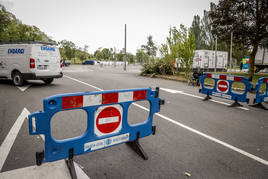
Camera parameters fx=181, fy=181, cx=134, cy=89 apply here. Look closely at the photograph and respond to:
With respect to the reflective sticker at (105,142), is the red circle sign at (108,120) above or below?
above

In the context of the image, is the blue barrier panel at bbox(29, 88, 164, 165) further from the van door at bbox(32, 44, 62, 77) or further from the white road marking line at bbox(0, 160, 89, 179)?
the van door at bbox(32, 44, 62, 77)

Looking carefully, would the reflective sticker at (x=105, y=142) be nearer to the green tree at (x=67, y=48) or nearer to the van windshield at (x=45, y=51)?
the van windshield at (x=45, y=51)

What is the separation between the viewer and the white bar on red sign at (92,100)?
7.54 ft

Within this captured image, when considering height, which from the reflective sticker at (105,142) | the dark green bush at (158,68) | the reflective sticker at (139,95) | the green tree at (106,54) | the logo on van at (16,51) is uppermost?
the green tree at (106,54)

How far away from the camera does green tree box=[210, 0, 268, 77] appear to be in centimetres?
1638

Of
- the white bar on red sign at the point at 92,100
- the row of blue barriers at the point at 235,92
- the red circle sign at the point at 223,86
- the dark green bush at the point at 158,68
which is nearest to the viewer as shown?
the white bar on red sign at the point at 92,100

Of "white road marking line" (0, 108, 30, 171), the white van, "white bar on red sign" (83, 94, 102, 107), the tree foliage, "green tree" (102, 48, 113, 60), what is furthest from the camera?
"green tree" (102, 48, 113, 60)

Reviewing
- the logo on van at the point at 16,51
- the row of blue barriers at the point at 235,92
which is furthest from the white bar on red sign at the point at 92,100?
the logo on van at the point at 16,51

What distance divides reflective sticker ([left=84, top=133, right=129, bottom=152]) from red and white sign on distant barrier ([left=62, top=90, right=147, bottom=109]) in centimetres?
56

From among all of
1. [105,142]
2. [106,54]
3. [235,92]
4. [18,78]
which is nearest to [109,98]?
[105,142]

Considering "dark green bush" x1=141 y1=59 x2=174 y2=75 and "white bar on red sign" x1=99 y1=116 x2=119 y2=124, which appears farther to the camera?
"dark green bush" x1=141 y1=59 x2=174 y2=75

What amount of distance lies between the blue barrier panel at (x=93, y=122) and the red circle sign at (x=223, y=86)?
15.7 ft

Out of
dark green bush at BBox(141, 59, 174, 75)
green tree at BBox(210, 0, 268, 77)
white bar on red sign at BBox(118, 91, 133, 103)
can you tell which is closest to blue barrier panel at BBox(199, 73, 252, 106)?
white bar on red sign at BBox(118, 91, 133, 103)

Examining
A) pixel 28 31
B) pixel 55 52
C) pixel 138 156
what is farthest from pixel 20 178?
pixel 28 31
